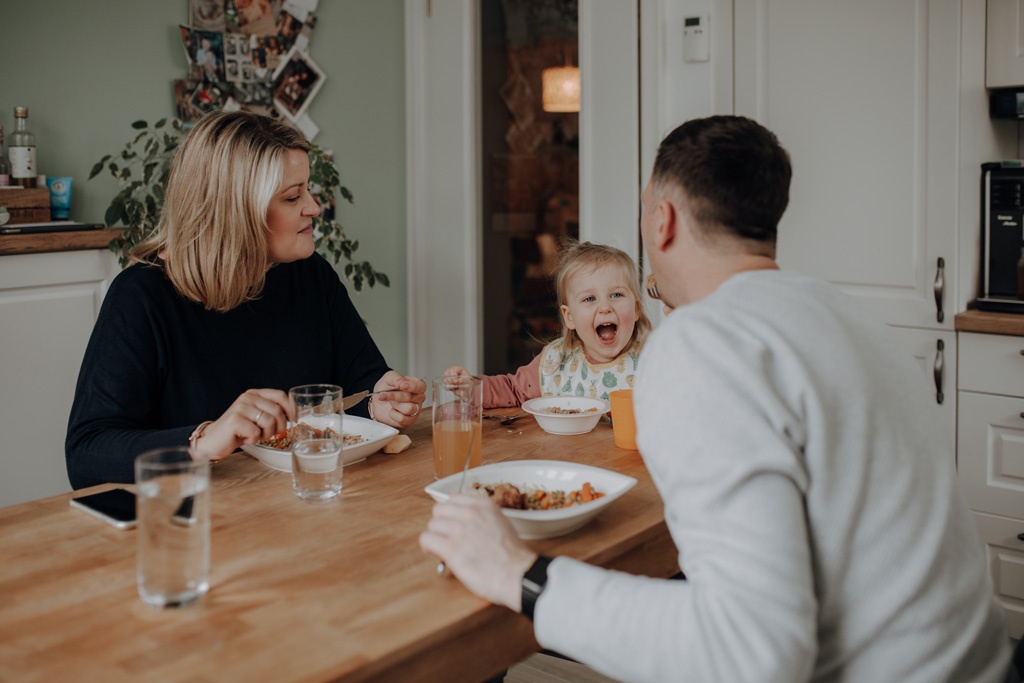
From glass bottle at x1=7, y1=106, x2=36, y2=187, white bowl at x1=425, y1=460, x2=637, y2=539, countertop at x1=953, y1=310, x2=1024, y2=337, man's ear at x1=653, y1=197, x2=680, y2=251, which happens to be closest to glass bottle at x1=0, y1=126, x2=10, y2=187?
glass bottle at x1=7, y1=106, x2=36, y2=187

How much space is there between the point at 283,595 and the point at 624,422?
2.49 feet

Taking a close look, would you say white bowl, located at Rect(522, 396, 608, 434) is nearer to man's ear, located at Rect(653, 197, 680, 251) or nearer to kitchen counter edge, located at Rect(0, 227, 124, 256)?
man's ear, located at Rect(653, 197, 680, 251)

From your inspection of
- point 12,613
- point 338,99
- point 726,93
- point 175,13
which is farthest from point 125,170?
point 12,613

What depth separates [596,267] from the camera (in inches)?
90.4

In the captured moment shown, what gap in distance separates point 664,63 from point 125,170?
172cm

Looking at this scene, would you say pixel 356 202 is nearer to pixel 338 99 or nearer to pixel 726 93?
pixel 338 99

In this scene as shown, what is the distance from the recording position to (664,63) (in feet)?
10.3

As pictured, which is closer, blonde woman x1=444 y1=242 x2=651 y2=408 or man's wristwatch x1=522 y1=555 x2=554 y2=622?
man's wristwatch x1=522 y1=555 x2=554 y2=622

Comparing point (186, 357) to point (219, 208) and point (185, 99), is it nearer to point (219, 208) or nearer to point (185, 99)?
point (219, 208)

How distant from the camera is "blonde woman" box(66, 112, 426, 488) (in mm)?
1765

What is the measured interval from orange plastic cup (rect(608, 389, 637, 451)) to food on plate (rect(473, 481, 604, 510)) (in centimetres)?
32

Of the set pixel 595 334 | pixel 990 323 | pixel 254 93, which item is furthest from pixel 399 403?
pixel 254 93

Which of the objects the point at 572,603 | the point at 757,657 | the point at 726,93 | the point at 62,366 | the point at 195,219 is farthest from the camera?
the point at 726,93

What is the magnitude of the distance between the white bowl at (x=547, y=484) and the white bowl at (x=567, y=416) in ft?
1.05
